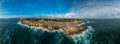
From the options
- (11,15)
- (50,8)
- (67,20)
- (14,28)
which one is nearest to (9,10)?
(11,15)

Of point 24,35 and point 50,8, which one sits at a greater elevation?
point 50,8

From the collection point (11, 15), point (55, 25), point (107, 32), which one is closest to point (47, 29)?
point (55, 25)

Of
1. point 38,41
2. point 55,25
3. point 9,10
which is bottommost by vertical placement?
point 38,41

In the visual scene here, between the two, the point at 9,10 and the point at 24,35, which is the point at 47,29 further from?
the point at 9,10

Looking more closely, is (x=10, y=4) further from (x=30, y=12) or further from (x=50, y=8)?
(x=50, y=8)

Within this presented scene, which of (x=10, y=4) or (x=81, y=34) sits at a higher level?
(x=10, y=4)

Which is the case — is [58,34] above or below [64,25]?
below
